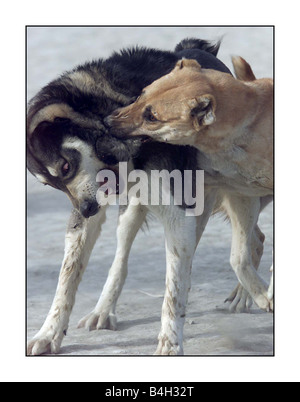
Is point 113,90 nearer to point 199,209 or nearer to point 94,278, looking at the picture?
point 199,209

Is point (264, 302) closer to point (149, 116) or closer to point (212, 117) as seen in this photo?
point (212, 117)

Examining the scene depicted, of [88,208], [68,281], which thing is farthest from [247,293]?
[88,208]

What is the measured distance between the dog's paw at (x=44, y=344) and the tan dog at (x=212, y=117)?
1571 millimetres

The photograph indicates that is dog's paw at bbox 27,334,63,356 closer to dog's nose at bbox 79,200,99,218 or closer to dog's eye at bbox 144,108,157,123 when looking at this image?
dog's nose at bbox 79,200,99,218

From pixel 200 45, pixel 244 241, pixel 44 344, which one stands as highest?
pixel 200 45

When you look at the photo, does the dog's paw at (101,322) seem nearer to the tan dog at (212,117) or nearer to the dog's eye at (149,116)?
the tan dog at (212,117)

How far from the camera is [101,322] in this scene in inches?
296

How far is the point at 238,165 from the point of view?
6.71 meters

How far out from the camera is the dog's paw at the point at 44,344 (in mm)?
6727

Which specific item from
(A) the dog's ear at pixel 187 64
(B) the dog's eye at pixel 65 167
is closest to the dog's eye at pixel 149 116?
(A) the dog's ear at pixel 187 64

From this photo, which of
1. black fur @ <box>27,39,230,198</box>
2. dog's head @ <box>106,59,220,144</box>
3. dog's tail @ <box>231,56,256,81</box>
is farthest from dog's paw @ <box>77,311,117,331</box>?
dog's tail @ <box>231,56,256,81</box>

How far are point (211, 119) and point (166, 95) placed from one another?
33 centimetres

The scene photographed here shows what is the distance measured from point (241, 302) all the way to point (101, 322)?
3.99 ft

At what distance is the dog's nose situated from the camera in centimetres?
659
